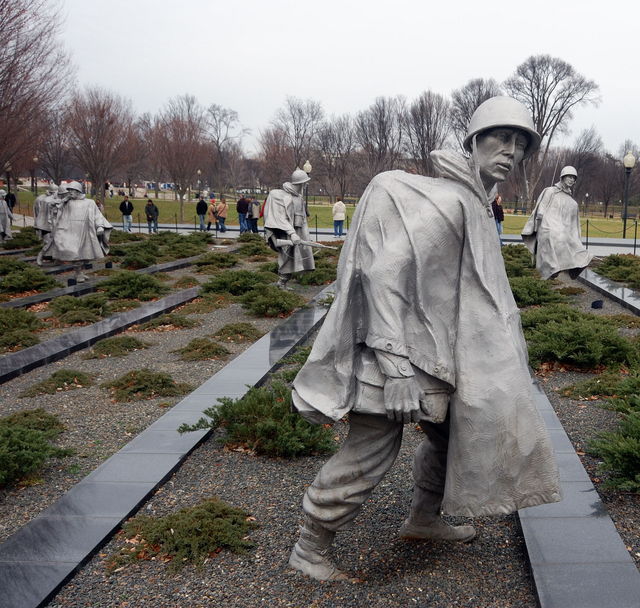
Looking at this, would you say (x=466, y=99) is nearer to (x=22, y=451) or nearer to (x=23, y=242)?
(x=23, y=242)

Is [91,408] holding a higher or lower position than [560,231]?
lower

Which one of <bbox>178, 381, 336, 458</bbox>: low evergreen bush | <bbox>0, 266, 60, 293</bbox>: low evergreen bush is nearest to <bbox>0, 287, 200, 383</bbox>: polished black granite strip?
<bbox>0, 266, 60, 293</bbox>: low evergreen bush

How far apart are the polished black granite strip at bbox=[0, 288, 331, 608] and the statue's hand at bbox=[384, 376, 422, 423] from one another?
6.25ft

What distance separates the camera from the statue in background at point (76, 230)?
15070 mm

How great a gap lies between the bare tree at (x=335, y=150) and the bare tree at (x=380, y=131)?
153 centimetres

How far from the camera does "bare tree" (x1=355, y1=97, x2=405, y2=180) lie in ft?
193

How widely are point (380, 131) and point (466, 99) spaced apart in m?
7.96

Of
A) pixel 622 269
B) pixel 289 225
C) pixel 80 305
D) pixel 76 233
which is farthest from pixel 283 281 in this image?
pixel 622 269

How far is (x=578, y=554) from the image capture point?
359cm

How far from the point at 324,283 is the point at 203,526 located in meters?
11.6

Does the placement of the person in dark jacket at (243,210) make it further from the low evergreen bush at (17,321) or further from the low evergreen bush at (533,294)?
the low evergreen bush at (17,321)

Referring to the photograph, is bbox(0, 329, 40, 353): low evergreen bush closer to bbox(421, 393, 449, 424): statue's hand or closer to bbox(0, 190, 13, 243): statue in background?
bbox(421, 393, 449, 424): statue's hand

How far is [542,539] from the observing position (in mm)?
3736

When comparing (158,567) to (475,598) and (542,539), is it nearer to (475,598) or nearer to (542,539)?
(475,598)
